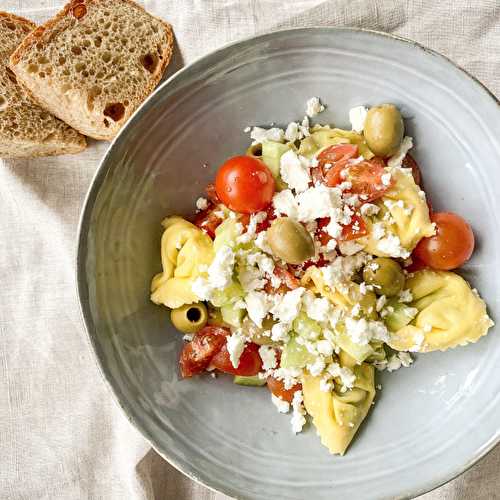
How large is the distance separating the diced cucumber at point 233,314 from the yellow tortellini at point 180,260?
0.10m

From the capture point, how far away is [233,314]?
6.77 ft

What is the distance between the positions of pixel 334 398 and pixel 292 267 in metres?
0.43

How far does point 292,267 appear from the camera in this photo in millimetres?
2090

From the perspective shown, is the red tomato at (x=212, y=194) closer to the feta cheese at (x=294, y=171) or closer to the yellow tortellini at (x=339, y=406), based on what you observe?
the feta cheese at (x=294, y=171)

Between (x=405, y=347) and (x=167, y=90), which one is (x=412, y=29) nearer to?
(x=167, y=90)

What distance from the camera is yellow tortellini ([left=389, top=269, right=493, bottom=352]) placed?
6.70 ft

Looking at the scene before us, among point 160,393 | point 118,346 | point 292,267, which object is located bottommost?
point 160,393

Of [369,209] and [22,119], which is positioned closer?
[369,209]

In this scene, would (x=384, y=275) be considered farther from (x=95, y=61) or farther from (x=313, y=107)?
(x=95, y=61)

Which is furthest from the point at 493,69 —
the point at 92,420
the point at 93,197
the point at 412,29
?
the point at 92,420

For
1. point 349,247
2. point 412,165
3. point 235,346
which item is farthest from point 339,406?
point 412,165

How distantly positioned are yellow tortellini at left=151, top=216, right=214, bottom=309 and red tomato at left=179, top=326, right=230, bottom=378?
14cm

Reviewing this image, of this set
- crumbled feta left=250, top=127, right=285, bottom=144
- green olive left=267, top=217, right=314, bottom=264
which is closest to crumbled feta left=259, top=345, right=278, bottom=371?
green olive left=267, top=217, right=314, bottom=264

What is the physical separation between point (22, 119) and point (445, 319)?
1672 mm
